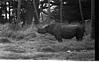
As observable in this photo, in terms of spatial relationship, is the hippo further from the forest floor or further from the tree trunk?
the tree trunk

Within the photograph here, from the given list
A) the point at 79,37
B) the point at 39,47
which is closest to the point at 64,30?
the point at 79,37

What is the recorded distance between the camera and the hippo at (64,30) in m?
6.14

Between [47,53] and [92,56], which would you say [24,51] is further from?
[92,56]

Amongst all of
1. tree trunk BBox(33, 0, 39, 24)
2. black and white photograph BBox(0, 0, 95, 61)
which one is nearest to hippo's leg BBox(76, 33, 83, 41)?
black and white photograph BBox(0, 0, 95, 61)

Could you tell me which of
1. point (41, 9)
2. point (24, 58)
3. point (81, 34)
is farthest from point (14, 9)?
point (81, 34)

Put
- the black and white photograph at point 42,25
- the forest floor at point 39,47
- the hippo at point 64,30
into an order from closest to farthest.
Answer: the forest floor at point 39,47 → the black and white photograph at point 42,25 → the hippo at point 64,30

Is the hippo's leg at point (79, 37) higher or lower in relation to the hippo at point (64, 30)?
lower

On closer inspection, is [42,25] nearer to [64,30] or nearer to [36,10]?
[36,10]

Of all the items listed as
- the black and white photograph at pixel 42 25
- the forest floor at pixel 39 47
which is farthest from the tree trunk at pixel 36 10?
the forest floor at pixel 39 47

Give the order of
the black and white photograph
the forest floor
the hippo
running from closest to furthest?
the forest floor < the black and white photograph < the hippo

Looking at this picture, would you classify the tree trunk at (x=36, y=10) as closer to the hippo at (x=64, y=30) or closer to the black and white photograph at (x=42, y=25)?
the black and white photograph at (x=42, y=25)

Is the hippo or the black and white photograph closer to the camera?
the black and white photograph

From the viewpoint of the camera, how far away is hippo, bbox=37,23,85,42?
614 cm

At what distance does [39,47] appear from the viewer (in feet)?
19.9
